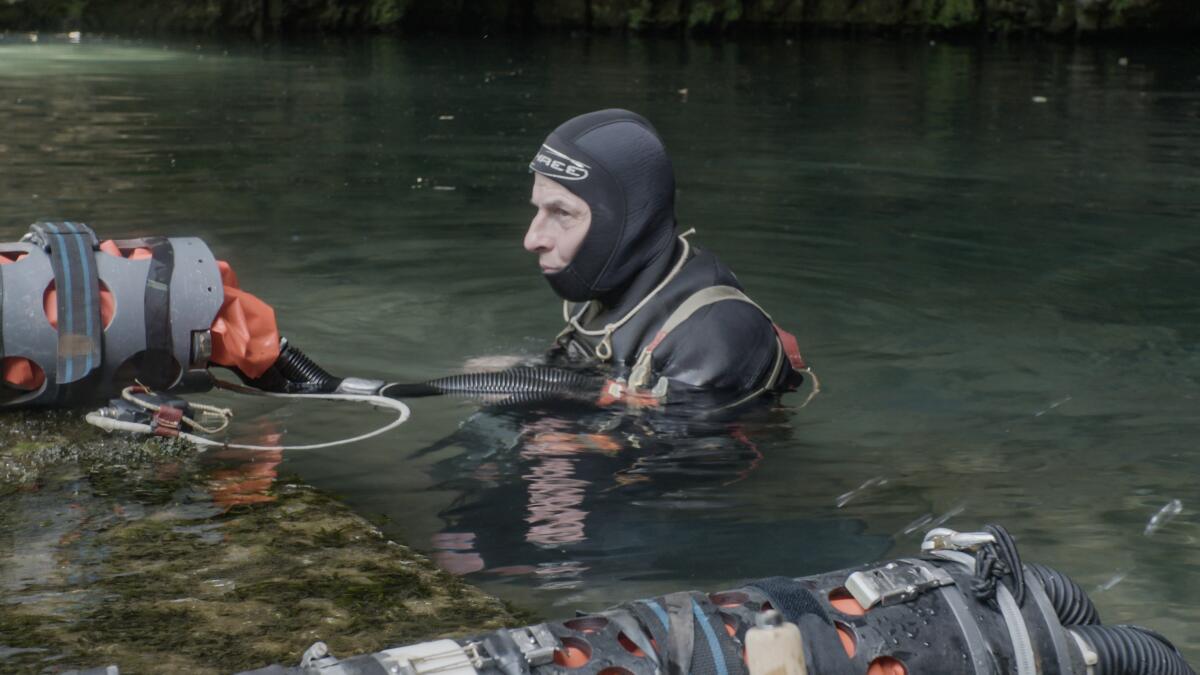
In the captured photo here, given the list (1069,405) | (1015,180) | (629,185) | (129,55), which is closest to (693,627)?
(629,185)

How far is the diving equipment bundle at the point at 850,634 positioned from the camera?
2.74 meters

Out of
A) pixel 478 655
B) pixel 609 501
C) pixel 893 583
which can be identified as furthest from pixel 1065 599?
pixel 609 501

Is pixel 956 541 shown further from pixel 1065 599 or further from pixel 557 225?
pixel 557 225

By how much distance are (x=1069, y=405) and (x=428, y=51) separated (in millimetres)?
21619

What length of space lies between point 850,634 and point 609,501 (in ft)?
6.84

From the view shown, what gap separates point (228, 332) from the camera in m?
5.18

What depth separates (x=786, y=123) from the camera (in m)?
16.3

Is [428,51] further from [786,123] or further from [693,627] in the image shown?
[693,627]

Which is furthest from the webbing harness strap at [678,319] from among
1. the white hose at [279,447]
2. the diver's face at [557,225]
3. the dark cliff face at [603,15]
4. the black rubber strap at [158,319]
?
the dark cliff face at [603,15]

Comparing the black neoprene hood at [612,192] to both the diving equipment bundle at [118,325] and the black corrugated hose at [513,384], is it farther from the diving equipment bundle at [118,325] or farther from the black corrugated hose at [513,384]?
the diving equipment bundle at [118,325]

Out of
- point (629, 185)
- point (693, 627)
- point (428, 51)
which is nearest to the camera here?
point (693, 627)

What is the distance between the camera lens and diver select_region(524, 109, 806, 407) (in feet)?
18.2

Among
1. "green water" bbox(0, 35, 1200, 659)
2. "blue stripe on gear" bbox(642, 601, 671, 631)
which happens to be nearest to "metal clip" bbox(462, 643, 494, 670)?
"blue stripe on gear" bbox(642, 601, 671, 631)

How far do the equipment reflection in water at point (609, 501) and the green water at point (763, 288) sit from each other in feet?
0.05
